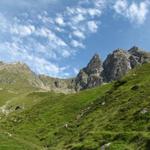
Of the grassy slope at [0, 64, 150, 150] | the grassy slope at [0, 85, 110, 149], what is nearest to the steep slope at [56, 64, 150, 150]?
the grassy slope at [0, 64, 150, 150]

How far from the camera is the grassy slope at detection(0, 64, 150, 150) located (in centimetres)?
5112

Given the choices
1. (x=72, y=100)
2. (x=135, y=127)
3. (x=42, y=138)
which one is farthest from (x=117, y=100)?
(x=72, y=100)

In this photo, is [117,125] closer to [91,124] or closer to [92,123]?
[91,124]

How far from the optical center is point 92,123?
71.7 m

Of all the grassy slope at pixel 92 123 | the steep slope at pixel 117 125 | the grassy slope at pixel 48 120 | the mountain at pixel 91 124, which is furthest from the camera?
the grassy slope at pixel 48 120

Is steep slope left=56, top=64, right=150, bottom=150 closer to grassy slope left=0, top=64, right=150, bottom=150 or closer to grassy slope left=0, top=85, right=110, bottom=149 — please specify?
grassy slope left=0, top=64, right=150, bottom=150

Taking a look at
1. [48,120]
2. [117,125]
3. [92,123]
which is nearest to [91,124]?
[92,123]

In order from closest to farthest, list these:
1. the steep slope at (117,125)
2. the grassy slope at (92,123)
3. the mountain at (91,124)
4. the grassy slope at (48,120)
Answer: the steep slope at (117,125) < the mountain at (91,124) < the grassy slope at (92,123) < the grassy slope at (48,120)

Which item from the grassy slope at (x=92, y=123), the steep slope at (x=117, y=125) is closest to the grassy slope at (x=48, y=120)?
the grassy slope at (x=92, y=123)

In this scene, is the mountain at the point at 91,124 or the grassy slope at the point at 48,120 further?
the grassy slope at the point at 48,120

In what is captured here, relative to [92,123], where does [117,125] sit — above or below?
below

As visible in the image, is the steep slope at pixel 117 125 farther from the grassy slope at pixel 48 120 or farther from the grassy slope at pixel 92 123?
the grassy slope at pixel 48 120

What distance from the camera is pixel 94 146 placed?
165ft

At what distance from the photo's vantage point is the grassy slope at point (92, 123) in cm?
5112
